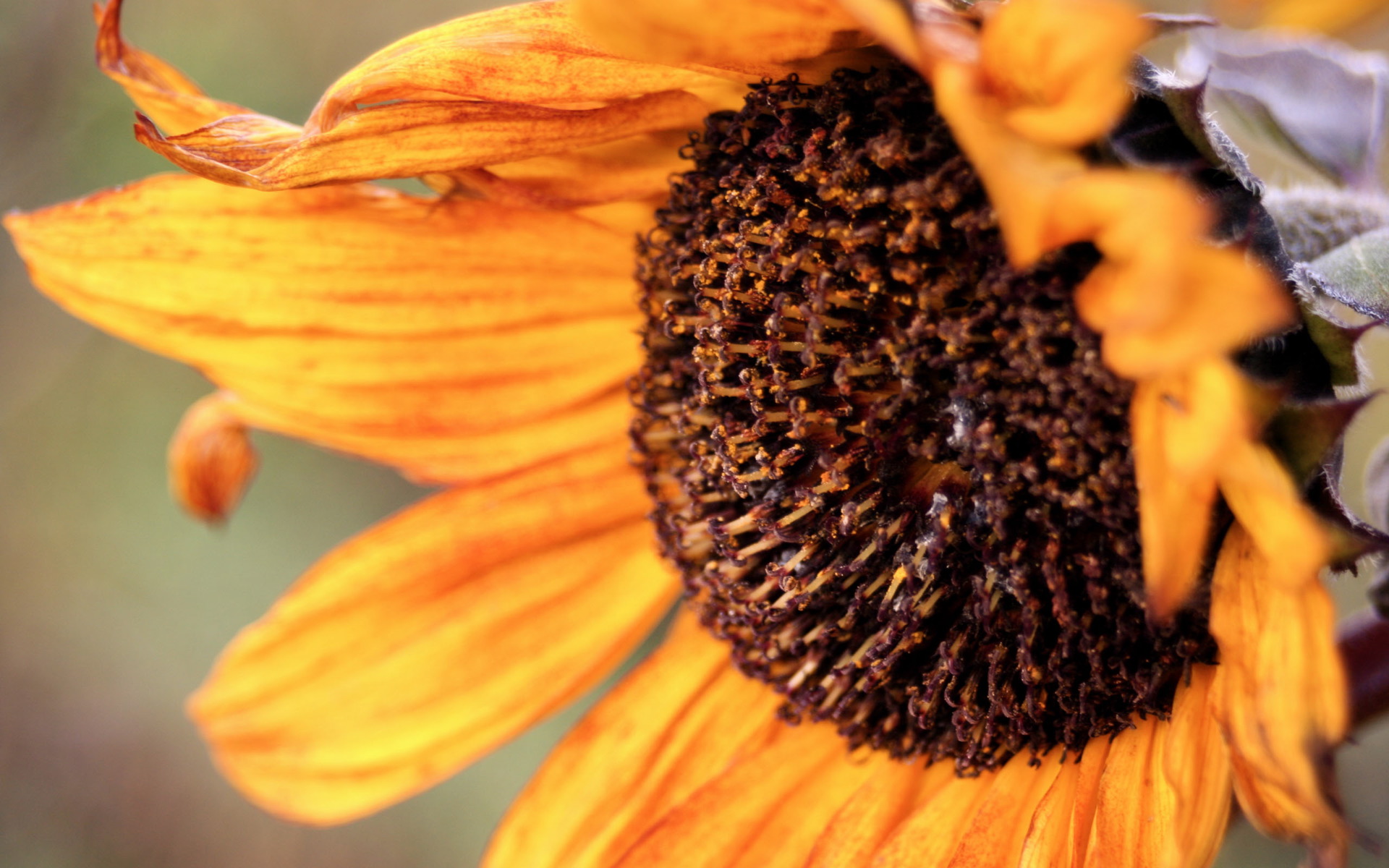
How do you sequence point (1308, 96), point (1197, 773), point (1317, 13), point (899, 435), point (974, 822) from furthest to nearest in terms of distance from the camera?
1. point (1317, 13)
2. point (1308, 96)
3. point (974, 822)
4. point (899, 435)
5. point (1197, 773)

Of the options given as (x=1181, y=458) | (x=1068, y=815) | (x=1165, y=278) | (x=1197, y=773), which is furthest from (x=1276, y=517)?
(x=1068, y=815)

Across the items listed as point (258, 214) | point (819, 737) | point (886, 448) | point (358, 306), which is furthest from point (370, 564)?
point (886, 448)

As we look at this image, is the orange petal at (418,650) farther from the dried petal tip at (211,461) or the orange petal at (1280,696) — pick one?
the orange petal at (1280,696)

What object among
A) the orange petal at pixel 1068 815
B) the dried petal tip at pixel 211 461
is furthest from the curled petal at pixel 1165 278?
the dried petal tip at pixel 211 461

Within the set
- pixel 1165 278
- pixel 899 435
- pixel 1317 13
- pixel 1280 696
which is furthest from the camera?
pixel 1317 13

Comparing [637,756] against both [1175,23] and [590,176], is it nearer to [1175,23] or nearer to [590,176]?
[590,176]

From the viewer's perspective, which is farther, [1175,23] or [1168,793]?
[1168,793]
